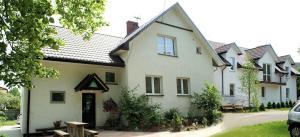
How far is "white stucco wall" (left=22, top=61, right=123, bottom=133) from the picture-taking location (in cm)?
1656

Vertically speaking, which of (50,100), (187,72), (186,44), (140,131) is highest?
(186,44)

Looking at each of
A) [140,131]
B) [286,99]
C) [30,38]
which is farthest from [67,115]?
[286,99]

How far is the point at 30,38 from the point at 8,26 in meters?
0.57

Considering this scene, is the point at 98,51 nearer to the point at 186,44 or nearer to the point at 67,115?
A: the point at 67,115

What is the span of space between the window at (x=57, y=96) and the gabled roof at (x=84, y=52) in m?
1.95

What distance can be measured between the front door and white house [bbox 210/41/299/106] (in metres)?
15.2

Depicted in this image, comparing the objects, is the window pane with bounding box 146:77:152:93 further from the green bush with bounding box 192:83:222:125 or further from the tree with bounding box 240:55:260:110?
the tree with bounding box 240:55:260:110

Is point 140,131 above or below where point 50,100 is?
below

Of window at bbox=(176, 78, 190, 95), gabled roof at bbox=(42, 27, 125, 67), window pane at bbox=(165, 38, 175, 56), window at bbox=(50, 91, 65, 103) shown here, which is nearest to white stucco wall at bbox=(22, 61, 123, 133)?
window at bbox=(50, 91, 65, 103)

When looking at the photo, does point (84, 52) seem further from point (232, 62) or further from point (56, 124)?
point (232, 62)

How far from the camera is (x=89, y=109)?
61.1 ft

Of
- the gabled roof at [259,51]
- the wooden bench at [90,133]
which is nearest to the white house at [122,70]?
the wooden bench at [90,133]

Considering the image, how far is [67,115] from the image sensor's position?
17.6m

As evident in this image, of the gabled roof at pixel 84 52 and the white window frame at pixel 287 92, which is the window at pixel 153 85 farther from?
the white window frame at pixel 287 92
